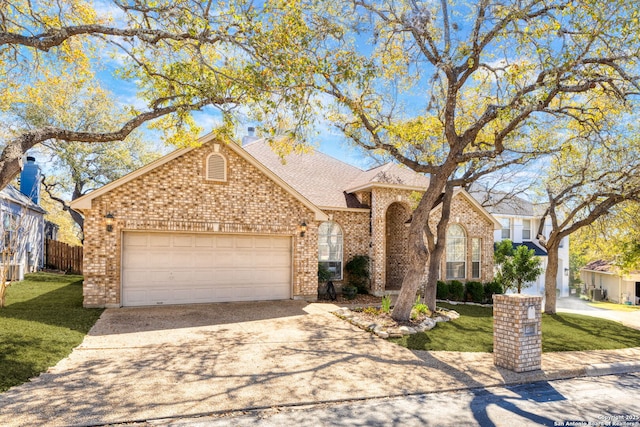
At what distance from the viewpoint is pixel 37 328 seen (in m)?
8.29

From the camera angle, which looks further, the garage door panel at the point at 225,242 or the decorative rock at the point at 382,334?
the garage door panel at the point at 225,242

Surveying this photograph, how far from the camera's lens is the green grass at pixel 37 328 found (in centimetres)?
609

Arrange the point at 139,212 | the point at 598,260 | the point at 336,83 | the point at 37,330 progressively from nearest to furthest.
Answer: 1. the point at 37,330
2. the point at 336,83
3. the point at 139,212
4. the point at 598,260

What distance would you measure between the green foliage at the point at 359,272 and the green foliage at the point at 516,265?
6.16 m

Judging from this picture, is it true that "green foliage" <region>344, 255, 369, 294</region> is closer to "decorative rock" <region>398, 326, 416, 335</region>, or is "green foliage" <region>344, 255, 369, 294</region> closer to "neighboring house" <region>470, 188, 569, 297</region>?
"decorative rock" <region>398, 326, 416, 335</region>

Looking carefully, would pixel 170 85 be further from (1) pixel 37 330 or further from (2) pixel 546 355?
(2) pixel 546 355

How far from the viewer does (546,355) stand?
8.32 metres

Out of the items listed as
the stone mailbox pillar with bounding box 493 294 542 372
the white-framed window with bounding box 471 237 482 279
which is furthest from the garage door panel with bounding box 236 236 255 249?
the white-framed window with bounding box 471 237 482 279

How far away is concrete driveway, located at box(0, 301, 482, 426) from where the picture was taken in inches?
197

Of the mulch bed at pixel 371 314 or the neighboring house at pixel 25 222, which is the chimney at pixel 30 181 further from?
the mulch bed at pixel 371 314

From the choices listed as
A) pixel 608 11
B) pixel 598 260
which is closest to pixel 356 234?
pixel 608 11

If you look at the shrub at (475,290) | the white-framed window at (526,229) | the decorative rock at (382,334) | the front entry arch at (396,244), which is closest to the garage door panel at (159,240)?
the decorative rock at (382,334)

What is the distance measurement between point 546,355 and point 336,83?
8.10 m

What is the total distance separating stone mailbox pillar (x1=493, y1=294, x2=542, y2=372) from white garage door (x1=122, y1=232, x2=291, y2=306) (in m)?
7.88
